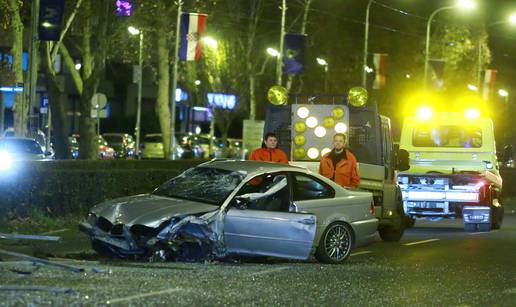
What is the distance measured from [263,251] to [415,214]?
7841mm

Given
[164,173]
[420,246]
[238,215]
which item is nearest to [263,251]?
[238,215]

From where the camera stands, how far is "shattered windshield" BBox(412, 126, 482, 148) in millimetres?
19391

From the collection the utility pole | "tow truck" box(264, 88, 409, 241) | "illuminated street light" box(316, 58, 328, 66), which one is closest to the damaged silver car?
"tow truck" box(264, 88, 409, 241)

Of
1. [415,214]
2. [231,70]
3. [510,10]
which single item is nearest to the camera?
[415,214]

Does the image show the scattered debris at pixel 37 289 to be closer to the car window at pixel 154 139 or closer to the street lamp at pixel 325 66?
the car window at pixel 154 139

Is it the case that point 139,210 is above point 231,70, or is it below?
below

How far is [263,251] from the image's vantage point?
457 inches

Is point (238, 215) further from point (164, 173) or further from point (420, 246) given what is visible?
point (164, 173)

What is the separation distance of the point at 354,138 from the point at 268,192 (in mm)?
4533

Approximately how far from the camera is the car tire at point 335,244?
12188 millimetres

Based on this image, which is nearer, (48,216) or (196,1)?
(48,216)

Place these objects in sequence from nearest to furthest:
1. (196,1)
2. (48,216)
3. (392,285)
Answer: (392,285), (48,216), (196,1)

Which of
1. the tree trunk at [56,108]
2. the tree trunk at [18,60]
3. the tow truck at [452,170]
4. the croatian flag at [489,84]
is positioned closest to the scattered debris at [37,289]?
the tow truck at [452,170]

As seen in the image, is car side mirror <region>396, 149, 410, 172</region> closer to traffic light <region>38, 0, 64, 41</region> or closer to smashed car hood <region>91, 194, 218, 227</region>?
smashed car hood <region>91, 194, 218, 227</region>
